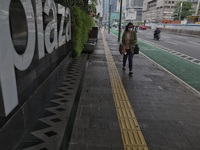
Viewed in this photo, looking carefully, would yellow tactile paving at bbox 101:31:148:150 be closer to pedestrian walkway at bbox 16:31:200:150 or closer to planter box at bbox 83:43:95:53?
pedestrian walkway at bbox 16:31:200:150

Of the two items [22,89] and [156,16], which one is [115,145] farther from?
[156,16]

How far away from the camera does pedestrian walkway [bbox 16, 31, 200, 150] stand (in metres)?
3.13

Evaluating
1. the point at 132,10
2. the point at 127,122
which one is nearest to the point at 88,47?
the point at 127,122

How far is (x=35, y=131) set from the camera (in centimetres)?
333

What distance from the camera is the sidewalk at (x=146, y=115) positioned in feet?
10.5

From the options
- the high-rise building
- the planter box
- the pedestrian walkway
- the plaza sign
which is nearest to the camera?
the plaza sign

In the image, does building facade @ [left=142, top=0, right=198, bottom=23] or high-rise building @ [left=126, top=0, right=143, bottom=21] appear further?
building facade @ [left=142, top=0, right=198, bottom=23]

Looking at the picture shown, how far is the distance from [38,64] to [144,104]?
2.39 metres

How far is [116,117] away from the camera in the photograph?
3.99 metres

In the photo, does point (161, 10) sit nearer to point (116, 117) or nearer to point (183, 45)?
point (183, 45)

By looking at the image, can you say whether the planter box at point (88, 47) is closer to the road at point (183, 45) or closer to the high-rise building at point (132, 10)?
the road at point (183, 45)

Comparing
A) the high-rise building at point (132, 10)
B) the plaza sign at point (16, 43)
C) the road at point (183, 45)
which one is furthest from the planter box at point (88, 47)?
the high-rise building at point (132, 10)

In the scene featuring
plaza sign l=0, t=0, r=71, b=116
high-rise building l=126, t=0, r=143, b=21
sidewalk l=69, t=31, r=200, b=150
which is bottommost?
sidewalk l=69, t=31, r=200, b=150

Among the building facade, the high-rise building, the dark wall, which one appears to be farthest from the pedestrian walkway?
the building facade
